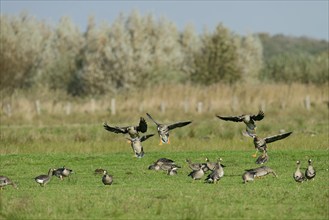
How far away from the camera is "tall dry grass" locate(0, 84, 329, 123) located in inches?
2020

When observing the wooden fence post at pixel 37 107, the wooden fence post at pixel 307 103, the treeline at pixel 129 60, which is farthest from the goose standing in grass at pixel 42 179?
the treeline at pixel 129 60

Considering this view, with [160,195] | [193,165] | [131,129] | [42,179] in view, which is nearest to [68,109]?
[193,165]

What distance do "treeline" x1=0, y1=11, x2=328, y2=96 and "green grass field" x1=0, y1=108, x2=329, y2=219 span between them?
30.5 meters

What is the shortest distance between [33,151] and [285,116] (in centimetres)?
2138

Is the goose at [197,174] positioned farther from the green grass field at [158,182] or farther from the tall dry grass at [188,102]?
the tall dry grass at [188,102]

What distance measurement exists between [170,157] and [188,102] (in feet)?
84.6

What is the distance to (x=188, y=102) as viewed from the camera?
175 ft

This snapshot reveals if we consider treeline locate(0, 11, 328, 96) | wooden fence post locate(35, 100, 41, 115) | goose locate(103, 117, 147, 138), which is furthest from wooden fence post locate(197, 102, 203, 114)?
goose locate(103, 117, 147, 138)

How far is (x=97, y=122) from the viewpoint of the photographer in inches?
1871

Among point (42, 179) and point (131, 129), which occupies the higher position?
point (131, 129)

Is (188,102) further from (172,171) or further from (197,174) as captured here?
(197,174)

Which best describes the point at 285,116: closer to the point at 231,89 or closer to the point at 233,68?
the point at 231,89

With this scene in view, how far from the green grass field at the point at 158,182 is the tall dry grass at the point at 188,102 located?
486 inches

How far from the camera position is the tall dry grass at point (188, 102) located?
51.3 meters
